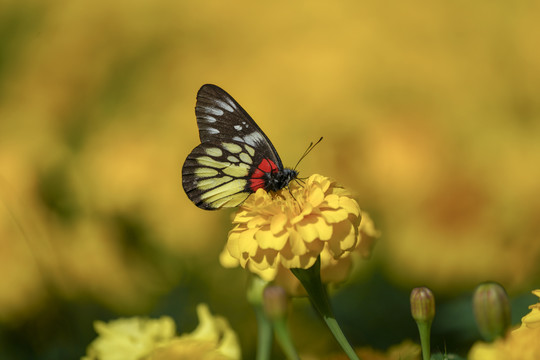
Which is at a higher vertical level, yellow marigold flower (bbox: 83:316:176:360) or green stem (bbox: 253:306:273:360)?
yellow marigold flower (bbox: 83:316:176:360)

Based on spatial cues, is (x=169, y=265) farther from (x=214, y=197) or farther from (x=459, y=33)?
(x=459, y=33)

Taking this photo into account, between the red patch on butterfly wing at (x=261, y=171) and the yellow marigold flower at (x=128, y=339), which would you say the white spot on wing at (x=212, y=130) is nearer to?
the red patch on butterfly wing at (x=261, y=171)

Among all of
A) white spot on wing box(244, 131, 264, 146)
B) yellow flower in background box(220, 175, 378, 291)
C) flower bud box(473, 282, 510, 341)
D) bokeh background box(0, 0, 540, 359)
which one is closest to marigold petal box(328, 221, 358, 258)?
yellow flower in background box(220, 175, 378, 291)

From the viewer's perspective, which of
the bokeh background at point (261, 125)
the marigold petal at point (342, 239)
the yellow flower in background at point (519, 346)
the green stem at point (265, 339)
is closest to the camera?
the yellow flower in background at point (519, 346)

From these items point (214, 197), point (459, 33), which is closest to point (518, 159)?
point (459, 33)

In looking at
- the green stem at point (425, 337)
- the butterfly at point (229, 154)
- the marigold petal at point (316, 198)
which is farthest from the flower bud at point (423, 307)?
the butterfly at point (229, 154)

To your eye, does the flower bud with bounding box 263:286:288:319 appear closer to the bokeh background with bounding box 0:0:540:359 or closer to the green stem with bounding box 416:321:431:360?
the green stem with bounding box 416:321:431:360
